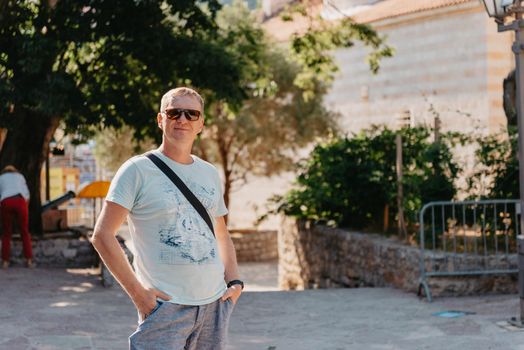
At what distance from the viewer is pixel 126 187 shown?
12.5 feet

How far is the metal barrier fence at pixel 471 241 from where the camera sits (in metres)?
11.2

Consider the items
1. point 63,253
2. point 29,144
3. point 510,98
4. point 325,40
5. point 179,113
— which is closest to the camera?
point 179,113

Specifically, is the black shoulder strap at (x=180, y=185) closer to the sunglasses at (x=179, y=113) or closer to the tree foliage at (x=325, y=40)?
the sunglasses at (x=179, y=113)

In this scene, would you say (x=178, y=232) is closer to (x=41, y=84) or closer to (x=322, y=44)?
(x=41, y=84)

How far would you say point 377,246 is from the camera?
13.4 m

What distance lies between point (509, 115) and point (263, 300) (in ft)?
17.5

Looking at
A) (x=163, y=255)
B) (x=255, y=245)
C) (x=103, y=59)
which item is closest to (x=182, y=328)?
(x=163, y=255)

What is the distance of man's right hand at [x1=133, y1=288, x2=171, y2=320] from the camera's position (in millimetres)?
3743

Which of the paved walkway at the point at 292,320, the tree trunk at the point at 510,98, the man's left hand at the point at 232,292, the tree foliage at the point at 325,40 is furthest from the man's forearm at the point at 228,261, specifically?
the tree foliage at the point at 325,40

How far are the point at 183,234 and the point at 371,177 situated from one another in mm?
11502

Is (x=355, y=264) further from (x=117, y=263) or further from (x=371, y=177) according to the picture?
(x=117, y=263)

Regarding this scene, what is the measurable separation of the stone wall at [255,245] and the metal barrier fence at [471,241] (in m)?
13.2

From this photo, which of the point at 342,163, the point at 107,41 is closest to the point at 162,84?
the point at 107,41

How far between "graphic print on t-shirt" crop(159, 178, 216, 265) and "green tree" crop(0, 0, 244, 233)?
1024cm
